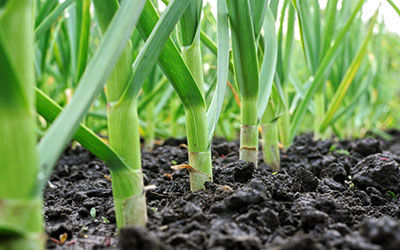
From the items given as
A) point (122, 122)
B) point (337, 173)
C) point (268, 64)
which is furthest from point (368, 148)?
point (122, 122)

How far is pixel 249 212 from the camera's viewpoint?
623mm

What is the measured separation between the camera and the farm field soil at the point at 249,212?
1.75ft

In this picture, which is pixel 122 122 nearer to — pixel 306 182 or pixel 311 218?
pixel 311 218

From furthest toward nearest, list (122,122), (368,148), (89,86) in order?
1. (368,148)
2. (122,122)
3. (89,86)

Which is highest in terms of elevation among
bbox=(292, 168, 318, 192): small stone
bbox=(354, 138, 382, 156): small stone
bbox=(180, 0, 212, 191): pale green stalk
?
bbox=(180, 0, 212, 191): pale green stalk

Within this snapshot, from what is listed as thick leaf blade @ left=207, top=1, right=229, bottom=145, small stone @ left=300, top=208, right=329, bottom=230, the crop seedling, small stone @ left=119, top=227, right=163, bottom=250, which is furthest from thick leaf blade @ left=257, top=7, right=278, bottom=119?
small stone @ left=119, top=227, right=163, bottom=250

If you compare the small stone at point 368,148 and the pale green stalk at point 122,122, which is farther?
the small stone at point 368,148

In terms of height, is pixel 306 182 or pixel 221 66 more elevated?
pixel 221 66

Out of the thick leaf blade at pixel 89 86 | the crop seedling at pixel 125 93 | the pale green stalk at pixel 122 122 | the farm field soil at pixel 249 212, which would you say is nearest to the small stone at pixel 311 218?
the farm field soil at pixel 249 212

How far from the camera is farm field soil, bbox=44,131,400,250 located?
53 centimetres

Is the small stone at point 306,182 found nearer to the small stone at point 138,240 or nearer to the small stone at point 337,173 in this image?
the small stone at point 337,173

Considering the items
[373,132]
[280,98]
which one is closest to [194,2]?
[280,98]

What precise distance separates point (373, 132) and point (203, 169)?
1974 millimetres

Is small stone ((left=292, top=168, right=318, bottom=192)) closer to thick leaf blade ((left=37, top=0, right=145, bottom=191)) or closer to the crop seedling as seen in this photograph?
the crop seedling
